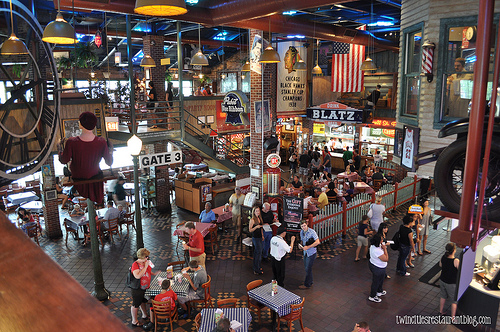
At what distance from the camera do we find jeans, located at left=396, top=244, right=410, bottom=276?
962 centimetres

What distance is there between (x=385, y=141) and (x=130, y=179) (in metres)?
14.5

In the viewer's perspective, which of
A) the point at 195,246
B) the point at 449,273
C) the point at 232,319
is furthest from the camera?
the point at 195,246

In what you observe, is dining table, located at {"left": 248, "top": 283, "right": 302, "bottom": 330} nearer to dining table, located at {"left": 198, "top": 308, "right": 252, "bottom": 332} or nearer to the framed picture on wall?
dining table, located at {"left": 198, "top": 308, "right": 252, "bottom": 332}

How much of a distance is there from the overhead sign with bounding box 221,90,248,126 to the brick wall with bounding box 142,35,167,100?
3151 mm

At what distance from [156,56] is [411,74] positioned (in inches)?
432

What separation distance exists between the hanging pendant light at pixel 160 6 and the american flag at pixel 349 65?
1349cm

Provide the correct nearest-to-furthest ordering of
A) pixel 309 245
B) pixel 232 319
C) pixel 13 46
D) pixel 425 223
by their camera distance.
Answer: pixel 13 46 < pixel 232 319 < pixel 309 245 < pixel 425 223

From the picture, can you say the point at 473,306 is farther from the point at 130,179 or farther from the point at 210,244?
the point at 130,179

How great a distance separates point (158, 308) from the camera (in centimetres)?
727

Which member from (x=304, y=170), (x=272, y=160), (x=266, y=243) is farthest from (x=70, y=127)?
(x=304, y=170)

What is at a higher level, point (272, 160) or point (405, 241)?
point (272, 160)

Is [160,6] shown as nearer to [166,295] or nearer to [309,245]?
[166,295]

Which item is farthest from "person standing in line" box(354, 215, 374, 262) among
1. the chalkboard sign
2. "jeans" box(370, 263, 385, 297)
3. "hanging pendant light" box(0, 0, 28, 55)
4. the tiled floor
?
"hanging pendant light" box(0, 0, 28, 55)

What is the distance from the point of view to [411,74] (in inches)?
266
